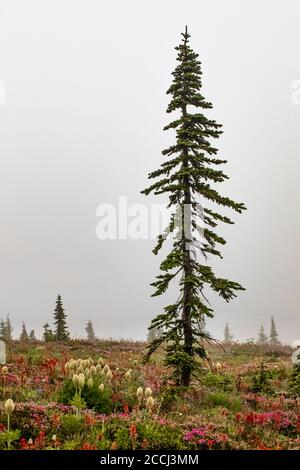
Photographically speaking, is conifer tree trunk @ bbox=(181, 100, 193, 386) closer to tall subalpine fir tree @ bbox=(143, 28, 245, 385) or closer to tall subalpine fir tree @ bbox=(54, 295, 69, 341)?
tall subalpine fir tree @ bbox=(143, 28, 245, 385)

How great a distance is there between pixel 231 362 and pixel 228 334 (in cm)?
8555

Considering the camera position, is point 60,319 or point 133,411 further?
point 60,319

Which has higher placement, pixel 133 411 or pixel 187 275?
pixel 187 275

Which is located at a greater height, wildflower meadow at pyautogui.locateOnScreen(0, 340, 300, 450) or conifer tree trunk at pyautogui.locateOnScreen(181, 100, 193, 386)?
conifer tree trunk at pyautogui.locateOnScreen(181, 100, 193, 386)
